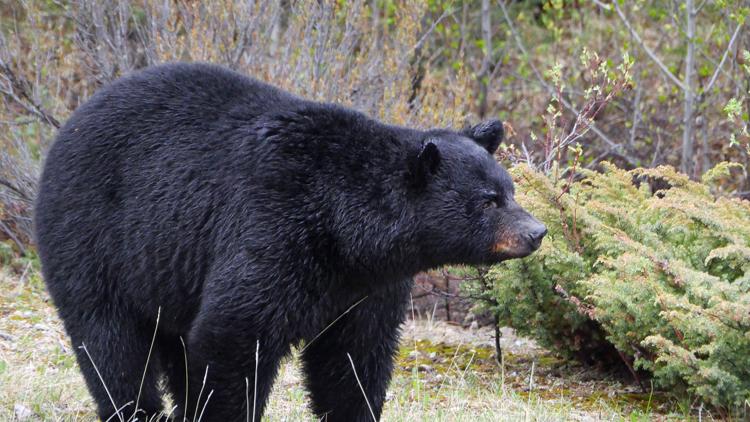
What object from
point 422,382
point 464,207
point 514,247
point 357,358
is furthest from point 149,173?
point 422,382

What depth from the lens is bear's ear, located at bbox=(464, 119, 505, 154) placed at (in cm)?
432

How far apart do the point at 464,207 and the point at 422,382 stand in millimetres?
2402

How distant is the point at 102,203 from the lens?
4441 millimetres

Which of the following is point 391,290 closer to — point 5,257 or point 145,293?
point 145,293

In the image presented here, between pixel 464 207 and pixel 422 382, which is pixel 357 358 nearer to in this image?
pixel 464 207

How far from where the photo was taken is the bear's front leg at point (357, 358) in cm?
436

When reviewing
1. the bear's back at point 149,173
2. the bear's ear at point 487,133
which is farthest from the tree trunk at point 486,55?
the bear's back at point 149,173

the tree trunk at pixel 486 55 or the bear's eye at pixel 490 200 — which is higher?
the bear's eye at pixel 490 200

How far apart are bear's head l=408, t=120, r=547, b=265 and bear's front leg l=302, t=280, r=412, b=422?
40 centimetres

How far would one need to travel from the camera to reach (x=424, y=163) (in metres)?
4.03

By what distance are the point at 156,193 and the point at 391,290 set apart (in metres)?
1.13

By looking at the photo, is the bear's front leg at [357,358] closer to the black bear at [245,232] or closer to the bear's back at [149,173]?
the black bear at [245,232]

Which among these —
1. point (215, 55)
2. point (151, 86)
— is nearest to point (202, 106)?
point (151, 86)

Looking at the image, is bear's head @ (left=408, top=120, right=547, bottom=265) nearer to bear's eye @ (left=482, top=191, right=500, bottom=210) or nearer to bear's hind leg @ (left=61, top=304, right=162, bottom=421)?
bear's eye @ (left=482, top=191, right=500, bottom=210)
